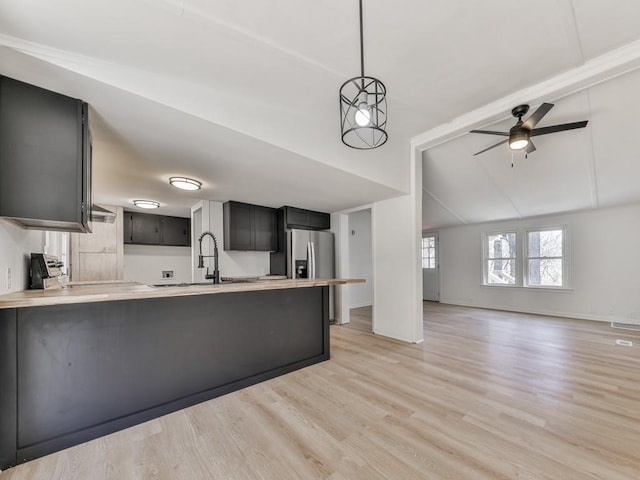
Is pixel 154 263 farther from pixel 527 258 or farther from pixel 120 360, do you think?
pixel 527 258

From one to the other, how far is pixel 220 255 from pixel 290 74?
11.2 feet

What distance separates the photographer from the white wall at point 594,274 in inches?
189

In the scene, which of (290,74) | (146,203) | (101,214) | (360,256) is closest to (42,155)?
(101,214)

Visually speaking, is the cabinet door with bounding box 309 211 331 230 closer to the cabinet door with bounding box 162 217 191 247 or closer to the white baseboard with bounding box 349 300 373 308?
the white baseboard with bounding box 349 300 373 308

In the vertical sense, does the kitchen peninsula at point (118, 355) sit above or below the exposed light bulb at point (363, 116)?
below

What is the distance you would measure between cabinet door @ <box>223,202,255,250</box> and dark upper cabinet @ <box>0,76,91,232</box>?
267 centimetres

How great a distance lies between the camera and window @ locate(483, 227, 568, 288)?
18.6 feet

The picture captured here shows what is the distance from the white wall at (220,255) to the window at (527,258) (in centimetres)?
545

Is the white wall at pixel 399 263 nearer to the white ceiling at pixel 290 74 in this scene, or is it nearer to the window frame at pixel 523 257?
the white ceiling at pixel 290 74

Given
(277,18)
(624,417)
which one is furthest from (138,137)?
(624,417)

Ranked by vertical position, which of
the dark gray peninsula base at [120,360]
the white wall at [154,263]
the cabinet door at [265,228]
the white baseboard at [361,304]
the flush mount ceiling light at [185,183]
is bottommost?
the white baseboard at [361,304]

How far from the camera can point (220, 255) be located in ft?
15.6

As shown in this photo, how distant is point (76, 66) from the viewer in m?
1.56

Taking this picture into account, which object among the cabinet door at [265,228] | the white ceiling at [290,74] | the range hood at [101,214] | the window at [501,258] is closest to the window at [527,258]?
the window at [501,258]
